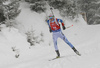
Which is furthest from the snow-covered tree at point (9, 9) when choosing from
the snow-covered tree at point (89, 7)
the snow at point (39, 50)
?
the snow-covered tree at point (89, 7)

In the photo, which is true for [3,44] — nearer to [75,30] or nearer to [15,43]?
[15,43]

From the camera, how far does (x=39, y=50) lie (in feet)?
34.7

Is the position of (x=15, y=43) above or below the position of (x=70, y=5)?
below

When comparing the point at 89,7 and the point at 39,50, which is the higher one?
the point at 89,7

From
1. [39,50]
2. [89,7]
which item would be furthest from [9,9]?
[89,7]

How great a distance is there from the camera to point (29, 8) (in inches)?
639

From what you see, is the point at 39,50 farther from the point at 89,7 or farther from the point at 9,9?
the point at 89,7

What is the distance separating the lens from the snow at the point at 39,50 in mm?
5990

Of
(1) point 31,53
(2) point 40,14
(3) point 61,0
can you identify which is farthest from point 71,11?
(1) point 31,53

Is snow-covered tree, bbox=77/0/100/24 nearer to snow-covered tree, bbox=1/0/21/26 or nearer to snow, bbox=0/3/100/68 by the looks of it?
snow, bbox=0/3/100/68

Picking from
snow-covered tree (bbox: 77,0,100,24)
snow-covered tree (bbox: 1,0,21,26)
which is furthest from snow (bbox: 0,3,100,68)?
snow-covered tree (bbox: 77,0,100,24)

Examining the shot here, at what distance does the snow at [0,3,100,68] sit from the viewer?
236 inches

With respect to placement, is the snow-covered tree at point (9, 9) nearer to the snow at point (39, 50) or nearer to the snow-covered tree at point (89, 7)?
the snow at point (39, 50)

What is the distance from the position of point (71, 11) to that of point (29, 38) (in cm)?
1038
